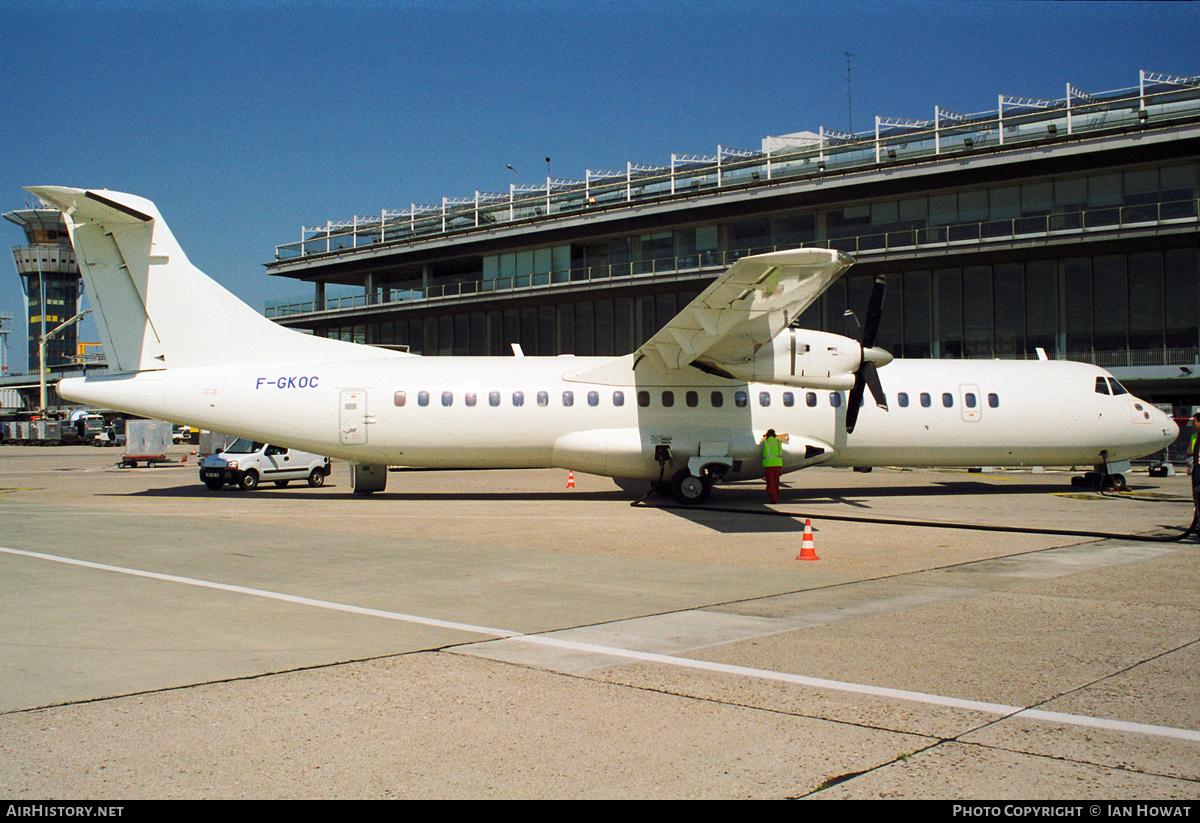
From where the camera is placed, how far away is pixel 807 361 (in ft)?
57.8

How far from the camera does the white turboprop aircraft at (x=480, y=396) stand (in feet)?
62.1

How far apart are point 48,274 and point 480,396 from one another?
15674 cm

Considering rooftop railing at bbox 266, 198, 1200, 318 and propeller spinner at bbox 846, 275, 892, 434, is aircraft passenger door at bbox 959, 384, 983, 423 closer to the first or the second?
propeller spinner at bbox 846, 275, 892, 434

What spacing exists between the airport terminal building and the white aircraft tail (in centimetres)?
2249

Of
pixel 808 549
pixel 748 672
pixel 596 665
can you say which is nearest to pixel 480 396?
pixel 808 549

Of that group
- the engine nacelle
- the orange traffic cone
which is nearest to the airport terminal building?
the engine nacelle

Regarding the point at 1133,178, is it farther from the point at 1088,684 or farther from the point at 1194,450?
the point at 1088,684

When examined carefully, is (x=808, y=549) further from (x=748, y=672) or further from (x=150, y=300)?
(x=150, y=300)

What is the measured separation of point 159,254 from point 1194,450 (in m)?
20.5

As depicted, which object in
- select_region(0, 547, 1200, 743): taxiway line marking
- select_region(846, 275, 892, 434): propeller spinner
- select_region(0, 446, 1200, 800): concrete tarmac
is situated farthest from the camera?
select_region(846, 275, 892, 434): propeller spinner

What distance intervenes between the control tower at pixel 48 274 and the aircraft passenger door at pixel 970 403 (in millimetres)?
153009

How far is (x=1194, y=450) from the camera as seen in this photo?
41.8 feet

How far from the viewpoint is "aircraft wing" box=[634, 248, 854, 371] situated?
14298mm
